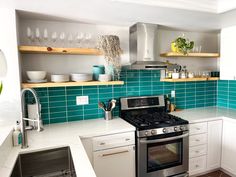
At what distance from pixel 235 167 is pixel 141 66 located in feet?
6.13

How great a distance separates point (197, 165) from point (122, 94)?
145 cm

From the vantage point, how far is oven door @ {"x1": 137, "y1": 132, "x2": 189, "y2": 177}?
212 centimetres

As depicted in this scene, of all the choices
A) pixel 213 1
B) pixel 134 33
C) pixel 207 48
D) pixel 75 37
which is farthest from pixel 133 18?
pixel 207 48

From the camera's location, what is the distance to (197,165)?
2.54m

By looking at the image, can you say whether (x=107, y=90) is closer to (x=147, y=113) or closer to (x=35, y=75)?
(x=147, y=113)

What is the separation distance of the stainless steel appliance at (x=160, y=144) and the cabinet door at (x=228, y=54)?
1.14m

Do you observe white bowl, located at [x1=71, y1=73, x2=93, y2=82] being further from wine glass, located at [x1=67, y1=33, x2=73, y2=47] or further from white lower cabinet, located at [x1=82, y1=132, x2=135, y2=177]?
white lower cabinet, located at [x1=82, y1=132, x2=135, y2=177]

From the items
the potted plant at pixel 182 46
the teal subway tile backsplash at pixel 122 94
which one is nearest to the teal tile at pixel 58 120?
the teal subway tile backsplash at pixel 122 94

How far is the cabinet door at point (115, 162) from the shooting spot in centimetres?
199

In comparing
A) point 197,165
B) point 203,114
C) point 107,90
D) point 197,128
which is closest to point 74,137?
point 107,90

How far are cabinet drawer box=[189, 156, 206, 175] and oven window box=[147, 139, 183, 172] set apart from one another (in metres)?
0.28

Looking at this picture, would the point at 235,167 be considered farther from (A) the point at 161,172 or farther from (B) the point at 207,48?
(B) the point at 207,48

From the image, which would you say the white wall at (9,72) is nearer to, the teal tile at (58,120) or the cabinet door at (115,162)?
the teal tile at (58,120)

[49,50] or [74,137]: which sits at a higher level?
[49,50]
